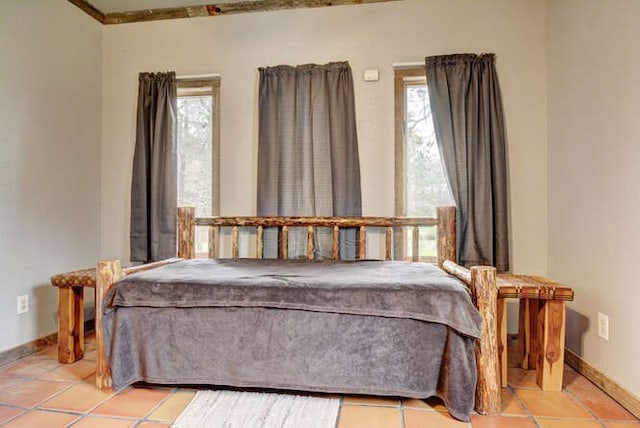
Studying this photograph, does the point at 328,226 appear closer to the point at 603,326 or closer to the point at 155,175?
the point at 155,175

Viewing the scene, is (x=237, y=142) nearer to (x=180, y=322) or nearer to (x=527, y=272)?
(x=180, y=322)

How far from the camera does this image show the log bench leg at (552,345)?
177cm

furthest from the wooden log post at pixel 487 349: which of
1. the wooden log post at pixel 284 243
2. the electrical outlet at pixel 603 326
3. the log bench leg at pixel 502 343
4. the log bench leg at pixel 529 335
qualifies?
the wooden log post at pixel 284 243

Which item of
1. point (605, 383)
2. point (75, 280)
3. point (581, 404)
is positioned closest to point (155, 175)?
point (75, 280)

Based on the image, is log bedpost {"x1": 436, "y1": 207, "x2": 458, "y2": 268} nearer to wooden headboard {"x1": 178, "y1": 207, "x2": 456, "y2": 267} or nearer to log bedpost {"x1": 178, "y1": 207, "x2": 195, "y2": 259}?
wooden headboard {"x1": 178, "y1": 207, "x2": 456, "y2": 267}

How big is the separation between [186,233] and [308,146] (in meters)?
1.05

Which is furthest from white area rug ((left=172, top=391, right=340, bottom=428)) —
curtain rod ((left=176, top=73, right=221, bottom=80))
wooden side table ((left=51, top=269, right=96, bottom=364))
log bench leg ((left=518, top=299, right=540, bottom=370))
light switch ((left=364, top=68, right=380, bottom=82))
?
curtain rod ((left=176, top=73, right=221, bottom=80))

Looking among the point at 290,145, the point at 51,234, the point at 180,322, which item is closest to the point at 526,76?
the point at 290,145

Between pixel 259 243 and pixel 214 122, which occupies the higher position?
pixel 214 122

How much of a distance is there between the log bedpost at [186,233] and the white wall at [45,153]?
0.77 m

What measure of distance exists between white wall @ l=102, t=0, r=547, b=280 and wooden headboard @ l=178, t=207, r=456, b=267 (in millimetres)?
162

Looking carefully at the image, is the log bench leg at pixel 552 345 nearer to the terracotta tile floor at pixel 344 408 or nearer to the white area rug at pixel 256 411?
the terracotta tile floor at pixel 344 408

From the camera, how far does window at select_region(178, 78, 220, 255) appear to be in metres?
2.77

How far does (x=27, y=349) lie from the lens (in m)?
2.22
